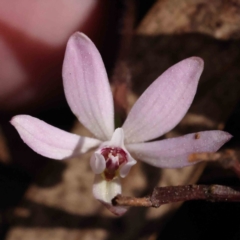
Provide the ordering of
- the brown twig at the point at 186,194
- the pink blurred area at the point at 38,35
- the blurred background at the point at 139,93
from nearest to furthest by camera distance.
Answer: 1. the brown twig at the point at 186,194
2. the blurred background at the point at 139,93
3. the pink blurred area at the point at 38,35

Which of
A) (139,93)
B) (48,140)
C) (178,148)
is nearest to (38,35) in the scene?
(139,93)

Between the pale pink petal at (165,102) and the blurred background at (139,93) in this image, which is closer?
the pale pink petal at (165,102)

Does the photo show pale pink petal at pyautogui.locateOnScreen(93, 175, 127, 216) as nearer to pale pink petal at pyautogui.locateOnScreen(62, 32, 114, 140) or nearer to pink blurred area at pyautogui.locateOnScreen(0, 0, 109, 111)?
pale pink petal at pyautogui.locateOnScreen(62, 32, 114, 140)

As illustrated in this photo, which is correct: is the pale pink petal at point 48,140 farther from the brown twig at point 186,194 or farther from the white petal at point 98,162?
the brown twig at point 186,194

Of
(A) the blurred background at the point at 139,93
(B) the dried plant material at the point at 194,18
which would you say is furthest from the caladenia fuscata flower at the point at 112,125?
(B) the dried plant material at the point at 194,18

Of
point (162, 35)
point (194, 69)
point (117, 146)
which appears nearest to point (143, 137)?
point (117, 146)

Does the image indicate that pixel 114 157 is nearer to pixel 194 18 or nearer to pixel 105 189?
pixel 105 189

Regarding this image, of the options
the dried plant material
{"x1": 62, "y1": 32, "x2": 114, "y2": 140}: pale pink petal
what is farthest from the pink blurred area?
{"x1": 62, "y1": 32, "x2": 114, "y2": 140}: pale pink petal
